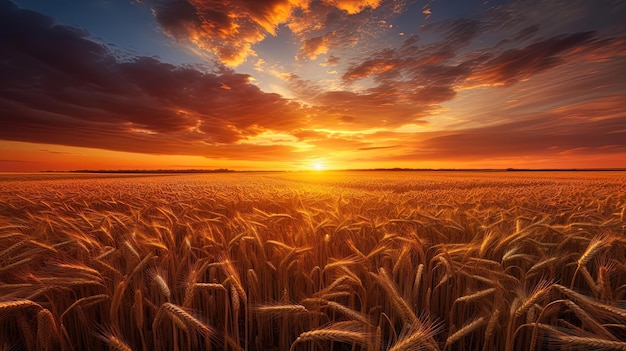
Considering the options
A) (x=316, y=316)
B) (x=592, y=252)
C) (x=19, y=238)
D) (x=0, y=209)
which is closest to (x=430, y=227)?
(x=592, y=252)

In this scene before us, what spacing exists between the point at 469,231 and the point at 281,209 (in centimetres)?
409

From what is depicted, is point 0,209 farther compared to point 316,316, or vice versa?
point 0,209

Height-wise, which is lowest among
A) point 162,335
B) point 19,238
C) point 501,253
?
point 162,335

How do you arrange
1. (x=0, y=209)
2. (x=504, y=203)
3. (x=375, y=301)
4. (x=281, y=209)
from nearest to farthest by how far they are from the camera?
(x=375, y=301) < (x=0, y=209) < (x=281, y=209) < (x=504, y=203)

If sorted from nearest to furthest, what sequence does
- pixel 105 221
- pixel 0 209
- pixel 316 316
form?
pixel 316 316
pixel 105 221
pixel 0 209

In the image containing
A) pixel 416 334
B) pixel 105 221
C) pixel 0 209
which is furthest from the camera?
pixel 0 209

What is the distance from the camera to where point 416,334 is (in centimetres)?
119

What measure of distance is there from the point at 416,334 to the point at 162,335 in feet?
5.95

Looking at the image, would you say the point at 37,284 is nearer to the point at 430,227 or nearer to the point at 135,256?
the point at 135,256

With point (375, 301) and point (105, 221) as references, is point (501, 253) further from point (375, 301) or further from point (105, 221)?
point (105, 221)

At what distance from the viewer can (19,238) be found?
3070 millimetres

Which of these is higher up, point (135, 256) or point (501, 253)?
point (135, 256)

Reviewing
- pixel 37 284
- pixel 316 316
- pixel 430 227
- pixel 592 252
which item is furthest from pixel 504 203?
pixel 37 284

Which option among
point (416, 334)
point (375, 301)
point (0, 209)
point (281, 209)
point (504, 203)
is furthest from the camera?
point (504, 203)
